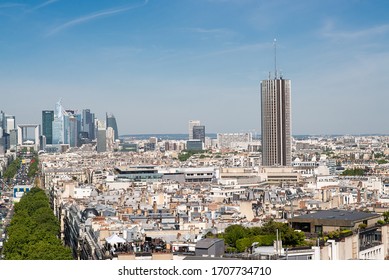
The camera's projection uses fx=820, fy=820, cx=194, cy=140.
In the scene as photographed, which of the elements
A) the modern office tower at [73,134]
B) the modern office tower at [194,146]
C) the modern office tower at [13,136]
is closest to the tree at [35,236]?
the modern office tower at [13,136]

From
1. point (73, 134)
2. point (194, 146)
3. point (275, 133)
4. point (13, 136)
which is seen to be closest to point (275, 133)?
point (275, 133)

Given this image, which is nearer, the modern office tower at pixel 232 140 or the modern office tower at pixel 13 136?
the modern office tower at pixel 13 136

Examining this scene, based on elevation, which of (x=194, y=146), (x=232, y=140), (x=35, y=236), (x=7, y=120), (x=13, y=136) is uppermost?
(x=7, y=120)

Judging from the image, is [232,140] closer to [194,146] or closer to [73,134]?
[194,146]

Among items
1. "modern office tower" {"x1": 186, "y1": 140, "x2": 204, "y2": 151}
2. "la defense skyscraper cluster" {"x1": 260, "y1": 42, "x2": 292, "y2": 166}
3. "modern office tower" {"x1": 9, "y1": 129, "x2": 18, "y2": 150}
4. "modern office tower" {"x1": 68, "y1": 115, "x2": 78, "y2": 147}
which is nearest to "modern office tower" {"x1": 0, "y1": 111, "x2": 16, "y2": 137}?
"modern office tower" {"x1": 9, "y1": 129, "x2": 18, "y2": 150}

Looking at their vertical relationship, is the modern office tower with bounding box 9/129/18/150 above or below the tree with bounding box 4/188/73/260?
above

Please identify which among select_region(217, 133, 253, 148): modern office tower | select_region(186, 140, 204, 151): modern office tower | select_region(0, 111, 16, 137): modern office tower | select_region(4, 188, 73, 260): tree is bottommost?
select_region(4, 188, 73, 260): tree

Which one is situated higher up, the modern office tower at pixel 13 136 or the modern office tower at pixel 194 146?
the modern office tower at pixel 13 136

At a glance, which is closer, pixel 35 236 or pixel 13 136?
pixel 35 236

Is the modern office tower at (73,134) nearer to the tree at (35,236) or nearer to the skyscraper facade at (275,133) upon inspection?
the tree at (35,236)

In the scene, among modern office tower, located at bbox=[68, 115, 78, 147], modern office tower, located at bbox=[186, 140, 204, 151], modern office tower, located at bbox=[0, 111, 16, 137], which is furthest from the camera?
modern office tower, located at bbox=[186, 140, 204, 151]

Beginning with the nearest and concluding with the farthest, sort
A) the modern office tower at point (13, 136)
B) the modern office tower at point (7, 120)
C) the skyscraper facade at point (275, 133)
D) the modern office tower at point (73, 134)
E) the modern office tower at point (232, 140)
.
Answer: the modern office tower at point (7, 120) < the modern office tower at point (13, 136) < the modern office tower at point (73, 134) < the skyscraper facade at point (275, 133) < the modern office tower at point (232, 140)

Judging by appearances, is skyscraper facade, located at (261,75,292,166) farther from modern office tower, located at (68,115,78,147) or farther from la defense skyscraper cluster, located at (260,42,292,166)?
modern office tower, located at (68,115,78,147)
